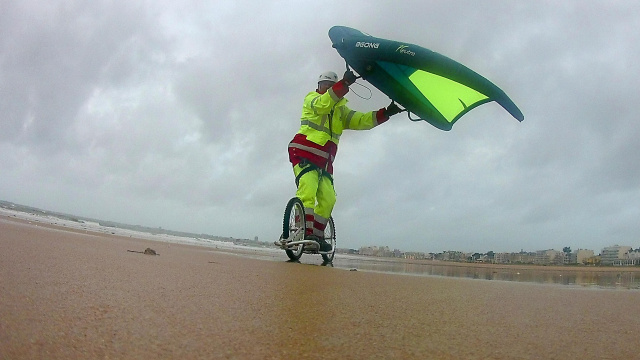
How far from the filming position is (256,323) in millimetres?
1012

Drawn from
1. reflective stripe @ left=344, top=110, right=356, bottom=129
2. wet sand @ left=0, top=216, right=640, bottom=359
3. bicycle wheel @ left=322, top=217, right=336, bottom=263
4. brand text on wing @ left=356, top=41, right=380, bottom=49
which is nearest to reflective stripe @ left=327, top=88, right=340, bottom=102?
brand text on wing @ left=356, top=41, right=380, bottom=49

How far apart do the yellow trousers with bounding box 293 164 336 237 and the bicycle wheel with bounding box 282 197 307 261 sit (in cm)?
8

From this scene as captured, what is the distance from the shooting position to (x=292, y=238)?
14.6 feet

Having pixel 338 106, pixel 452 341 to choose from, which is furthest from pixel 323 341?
pixel 338 106

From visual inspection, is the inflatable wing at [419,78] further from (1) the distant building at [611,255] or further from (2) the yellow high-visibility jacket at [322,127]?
(1) the distant building at [611,255]

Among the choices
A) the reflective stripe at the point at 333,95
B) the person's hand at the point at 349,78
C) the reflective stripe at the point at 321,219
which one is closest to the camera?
the person's hand at the point at 349,78

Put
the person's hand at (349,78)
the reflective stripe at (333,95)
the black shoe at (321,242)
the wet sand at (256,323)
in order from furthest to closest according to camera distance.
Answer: the black shoe at (321,242), the reflective stripe at (333,95), the person's hand at (349,78), the wet sand at (256,323)

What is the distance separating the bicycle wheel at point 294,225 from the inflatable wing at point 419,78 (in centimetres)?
162

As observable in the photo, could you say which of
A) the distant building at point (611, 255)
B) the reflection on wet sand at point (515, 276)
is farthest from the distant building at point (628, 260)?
the reflection on wet sand at point (515, 276)

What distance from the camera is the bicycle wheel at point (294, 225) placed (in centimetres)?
438

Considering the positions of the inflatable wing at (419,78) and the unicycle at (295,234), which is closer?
the inflatable wing at (419,78)

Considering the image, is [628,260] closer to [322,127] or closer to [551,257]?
[551,257]

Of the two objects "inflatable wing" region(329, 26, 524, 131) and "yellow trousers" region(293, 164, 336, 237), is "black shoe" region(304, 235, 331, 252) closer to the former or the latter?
"yellow trousers" region(293, 164, 336, 237)

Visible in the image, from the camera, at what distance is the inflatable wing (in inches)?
136
